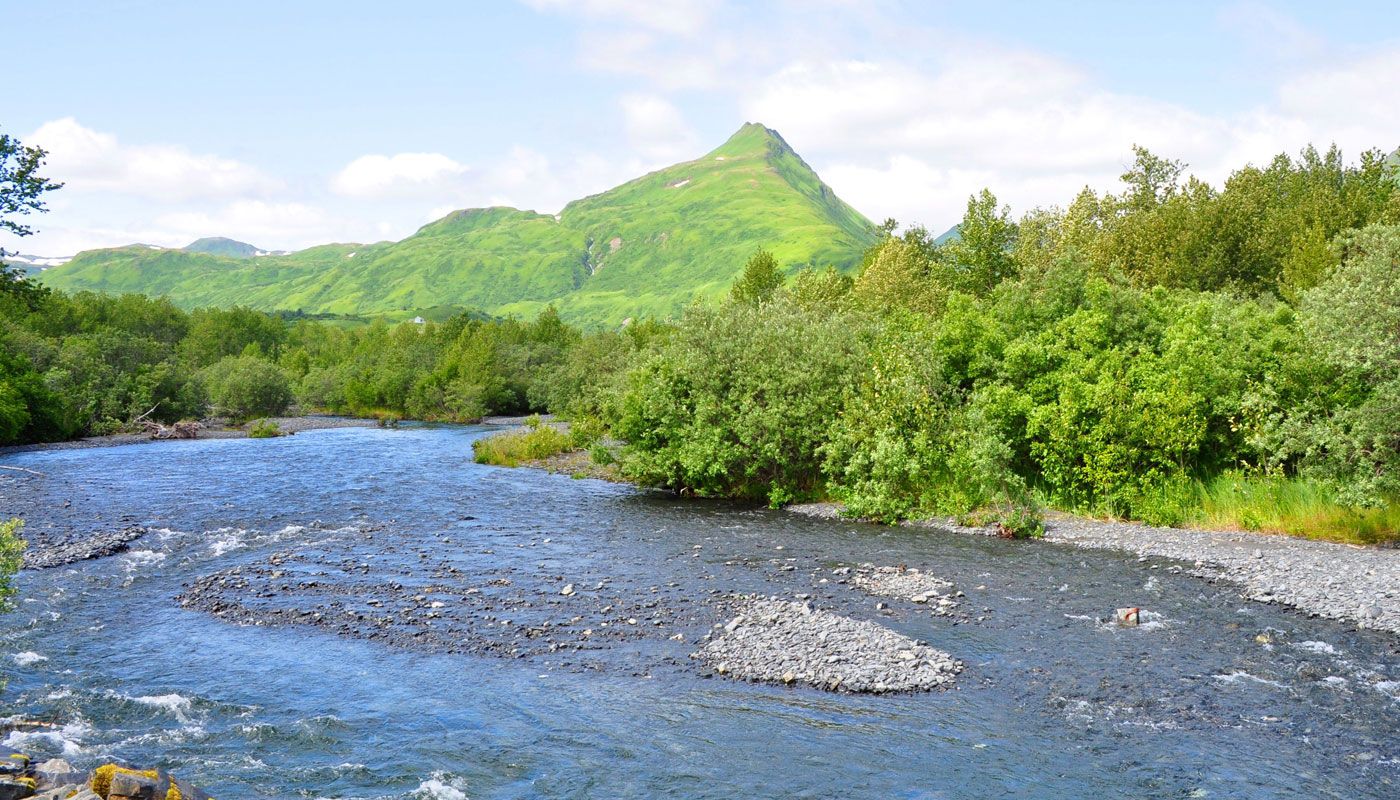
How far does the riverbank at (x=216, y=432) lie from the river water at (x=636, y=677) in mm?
39342

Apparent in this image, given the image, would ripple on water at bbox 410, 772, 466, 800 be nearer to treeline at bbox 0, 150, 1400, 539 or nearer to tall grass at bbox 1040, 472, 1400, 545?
treeline at bbox 0, 150, 1400, 539

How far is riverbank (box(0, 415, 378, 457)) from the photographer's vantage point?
6612 centimetres

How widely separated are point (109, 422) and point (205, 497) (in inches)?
1731

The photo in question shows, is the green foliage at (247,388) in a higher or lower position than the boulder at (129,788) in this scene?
higher

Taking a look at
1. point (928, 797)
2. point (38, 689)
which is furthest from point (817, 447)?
point (38, 689)

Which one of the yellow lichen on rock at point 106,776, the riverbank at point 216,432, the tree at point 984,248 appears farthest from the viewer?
the tree at point 984,248

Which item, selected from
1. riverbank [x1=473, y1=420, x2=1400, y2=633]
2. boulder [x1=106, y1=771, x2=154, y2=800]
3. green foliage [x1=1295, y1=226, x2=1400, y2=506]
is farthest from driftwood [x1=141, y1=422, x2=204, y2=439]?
green foliage [x1=1295, y1=226, x2=1400, y2=506]

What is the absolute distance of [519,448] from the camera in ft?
207

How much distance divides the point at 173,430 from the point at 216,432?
21.4 feet

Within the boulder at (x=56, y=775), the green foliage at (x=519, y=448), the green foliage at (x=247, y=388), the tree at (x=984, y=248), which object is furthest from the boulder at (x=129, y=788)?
the green foliage at (x=247, y=388)

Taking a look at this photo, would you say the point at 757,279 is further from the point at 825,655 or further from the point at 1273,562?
the point at 825,655

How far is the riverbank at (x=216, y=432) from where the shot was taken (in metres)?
66.1

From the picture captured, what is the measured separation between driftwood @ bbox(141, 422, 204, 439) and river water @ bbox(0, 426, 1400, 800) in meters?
46.5

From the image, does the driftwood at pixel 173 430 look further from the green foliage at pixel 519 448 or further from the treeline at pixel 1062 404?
the treeline at pixel 1062 404
